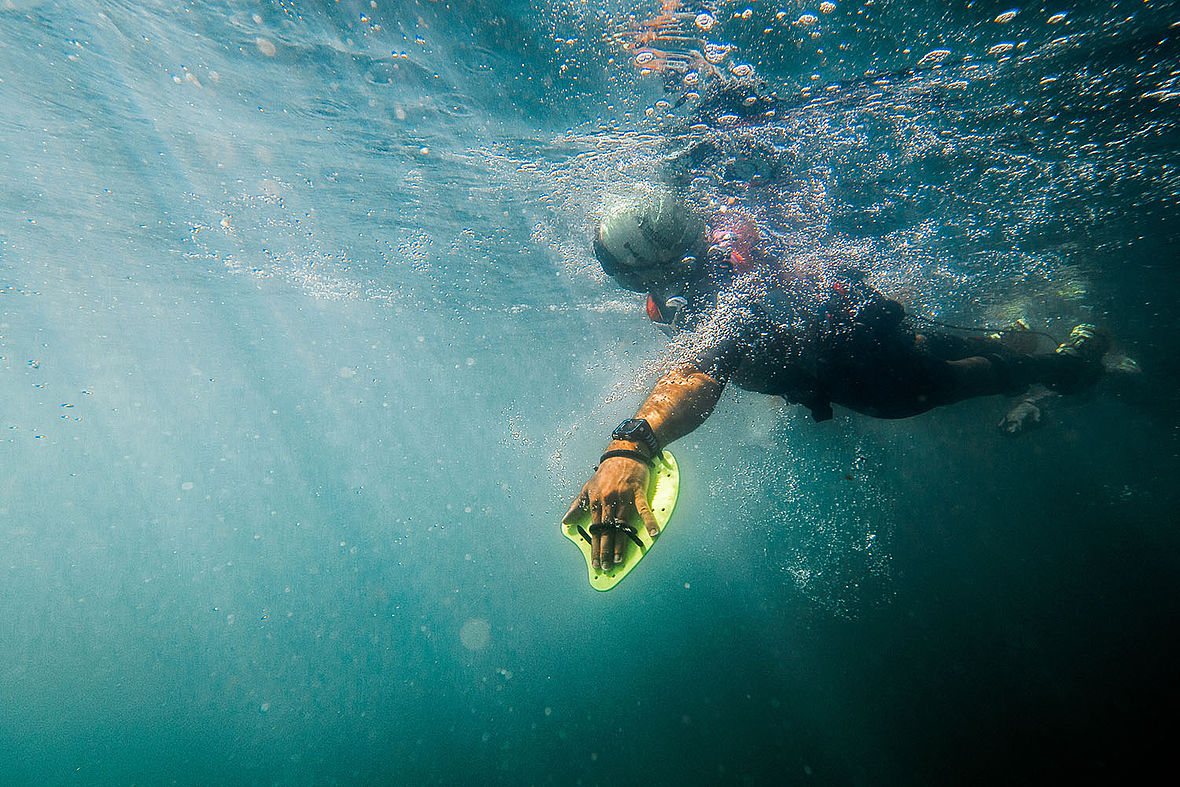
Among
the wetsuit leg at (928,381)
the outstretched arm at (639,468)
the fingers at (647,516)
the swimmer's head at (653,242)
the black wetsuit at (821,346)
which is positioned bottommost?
the fingers at (647,516)

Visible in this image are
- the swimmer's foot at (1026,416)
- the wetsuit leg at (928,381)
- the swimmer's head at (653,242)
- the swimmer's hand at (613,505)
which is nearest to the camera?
the swimmer's hand at (613,505)

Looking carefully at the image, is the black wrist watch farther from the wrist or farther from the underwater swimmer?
the underwater swimmer

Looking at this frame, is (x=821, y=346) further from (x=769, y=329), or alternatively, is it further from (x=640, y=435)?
(x=640, y=435)

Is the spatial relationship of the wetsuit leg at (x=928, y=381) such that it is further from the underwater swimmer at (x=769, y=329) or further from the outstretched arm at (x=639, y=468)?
the outstretched arm at (x=639, y=468)

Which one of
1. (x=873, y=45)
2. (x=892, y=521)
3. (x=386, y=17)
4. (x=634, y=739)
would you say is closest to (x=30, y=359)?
(x=386, y=17)

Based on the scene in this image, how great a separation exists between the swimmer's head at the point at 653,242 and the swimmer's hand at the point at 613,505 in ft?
8.69

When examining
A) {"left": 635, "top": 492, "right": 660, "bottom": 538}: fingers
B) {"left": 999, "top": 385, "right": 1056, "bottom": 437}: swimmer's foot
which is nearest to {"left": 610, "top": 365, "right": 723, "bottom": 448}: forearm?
{"left": 635, "top": 492, "right": 660, "bottom": 538}: fingers

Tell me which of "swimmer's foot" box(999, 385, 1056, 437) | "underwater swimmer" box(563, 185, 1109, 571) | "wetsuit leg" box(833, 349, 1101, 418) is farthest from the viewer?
"swimmer's foot" box(999, 385, 1056, 437)

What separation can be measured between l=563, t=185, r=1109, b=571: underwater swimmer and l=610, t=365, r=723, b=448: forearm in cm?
1

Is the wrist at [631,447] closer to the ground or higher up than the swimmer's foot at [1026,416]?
closer to the ground

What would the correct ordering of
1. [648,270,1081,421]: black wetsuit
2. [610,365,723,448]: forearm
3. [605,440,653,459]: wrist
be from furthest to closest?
[648,270,1081,421]: black wetsuit < [610,365,723,448]: forearm < [605,440,653,459]: wrist

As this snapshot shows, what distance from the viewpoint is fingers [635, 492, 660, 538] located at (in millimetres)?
2178

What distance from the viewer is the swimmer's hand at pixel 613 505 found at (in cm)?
217

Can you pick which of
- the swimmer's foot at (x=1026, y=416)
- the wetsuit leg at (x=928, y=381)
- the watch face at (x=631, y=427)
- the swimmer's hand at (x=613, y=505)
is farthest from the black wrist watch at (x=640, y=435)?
the swimmer's foot at (x=1026, y=416)
